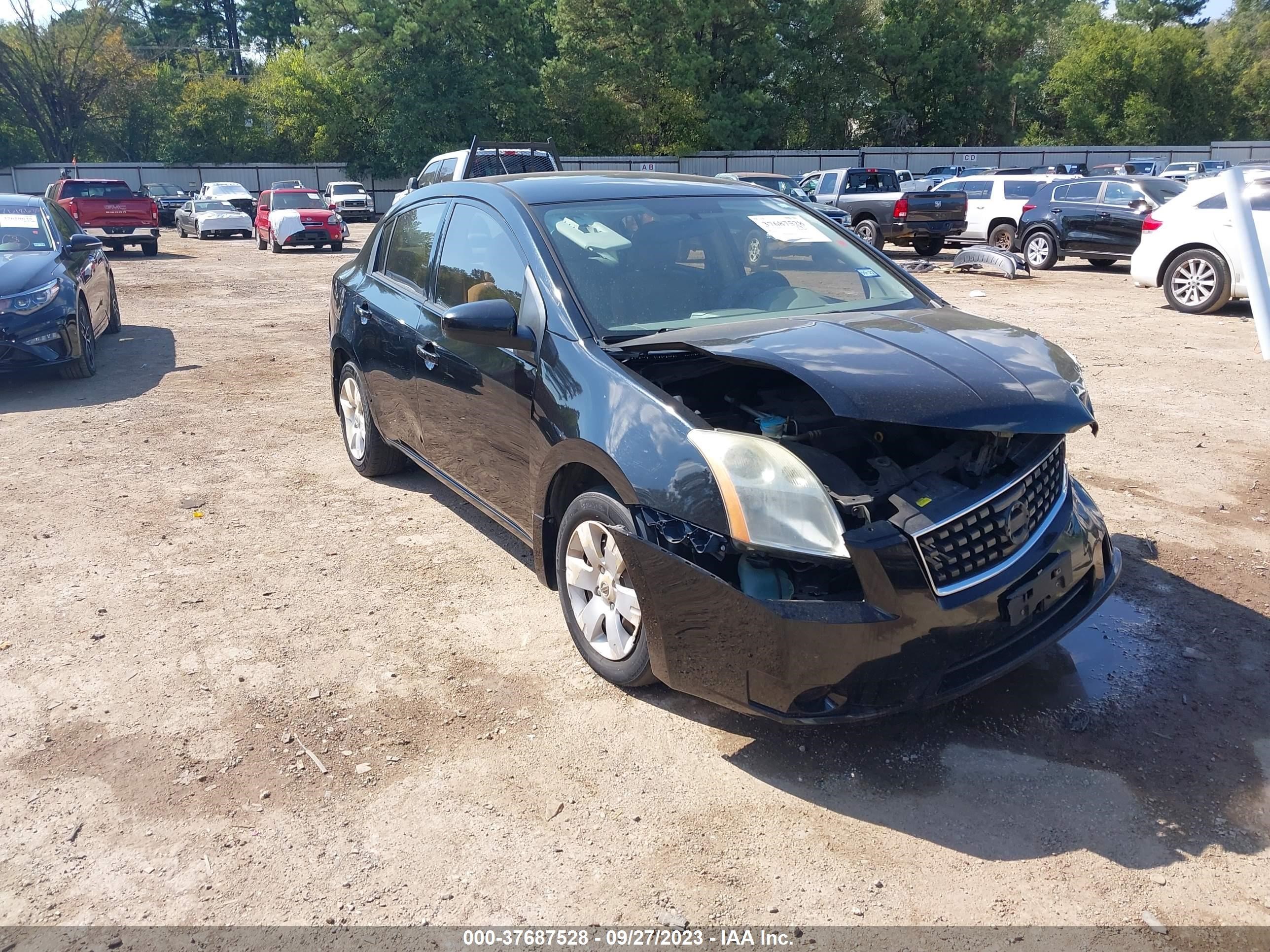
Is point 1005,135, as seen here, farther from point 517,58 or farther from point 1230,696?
point 1230,696

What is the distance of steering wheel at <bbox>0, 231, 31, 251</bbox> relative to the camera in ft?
30.3

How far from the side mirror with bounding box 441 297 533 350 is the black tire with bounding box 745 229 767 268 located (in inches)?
43.2

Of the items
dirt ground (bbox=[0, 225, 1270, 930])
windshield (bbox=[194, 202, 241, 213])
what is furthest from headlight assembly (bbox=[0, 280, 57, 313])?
windshield (bbox=[194, 202, 241, 213])

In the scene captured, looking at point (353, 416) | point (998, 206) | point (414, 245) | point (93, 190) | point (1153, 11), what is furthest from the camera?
point (1153, 11)

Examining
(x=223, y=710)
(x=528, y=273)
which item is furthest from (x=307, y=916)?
(x=528, y=273)

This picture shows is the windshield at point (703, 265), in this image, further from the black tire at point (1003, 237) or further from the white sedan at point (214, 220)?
the white sedan at point (214, 220)

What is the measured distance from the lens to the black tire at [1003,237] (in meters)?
19.6

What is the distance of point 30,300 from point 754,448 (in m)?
7.75

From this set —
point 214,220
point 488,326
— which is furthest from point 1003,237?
point 214,220

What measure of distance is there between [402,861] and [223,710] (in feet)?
3.87

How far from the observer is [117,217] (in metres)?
23.8

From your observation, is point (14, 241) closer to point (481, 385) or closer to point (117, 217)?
point (481, 385)

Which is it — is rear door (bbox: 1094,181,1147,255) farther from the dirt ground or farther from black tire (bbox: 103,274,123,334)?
black tire (bbox: 103,274,123,334)

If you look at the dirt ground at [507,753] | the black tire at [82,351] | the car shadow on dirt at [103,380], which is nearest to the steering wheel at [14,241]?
the black tire at [82,351]
